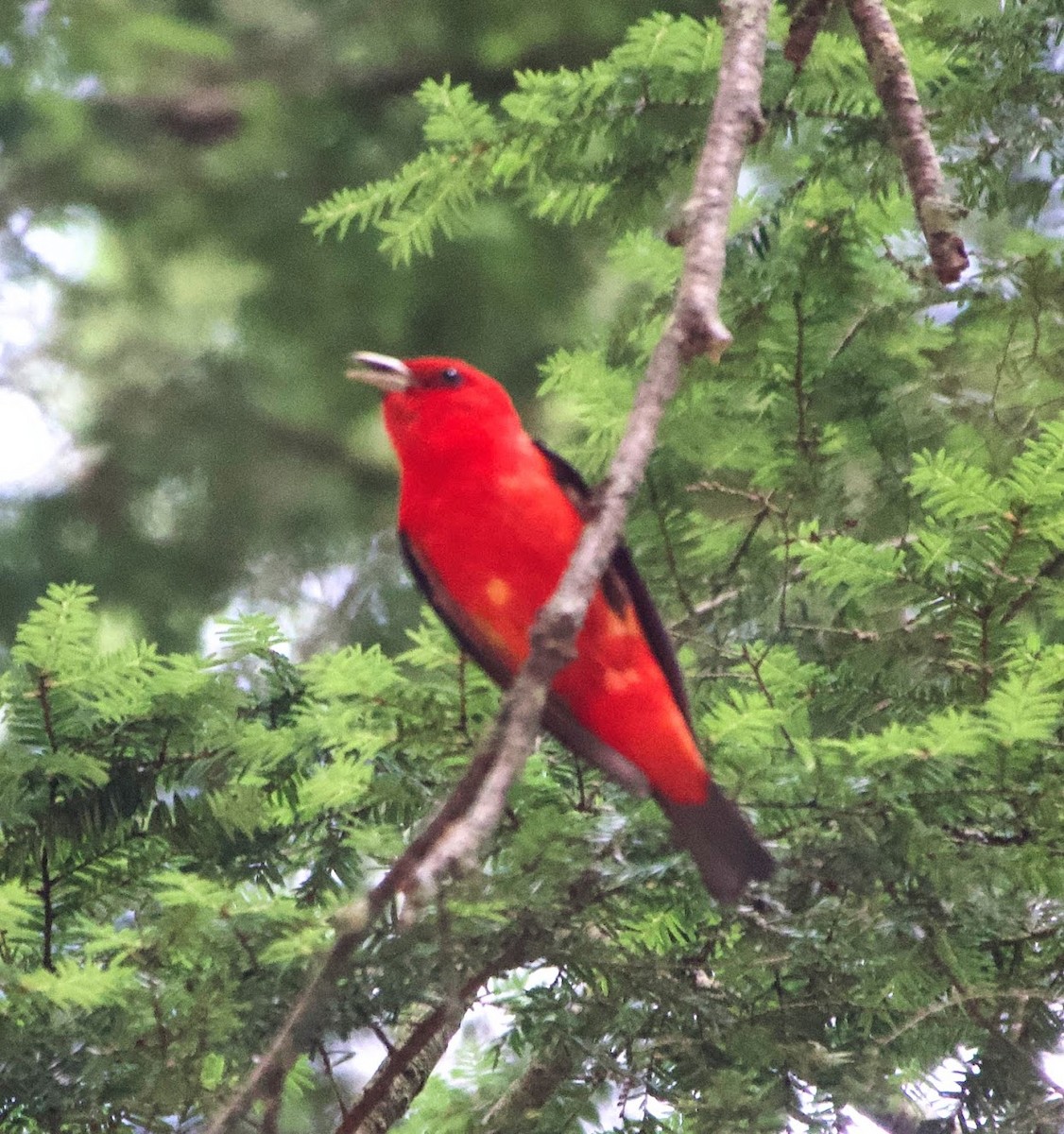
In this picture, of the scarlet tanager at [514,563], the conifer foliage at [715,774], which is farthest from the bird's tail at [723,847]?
the scarlet tanager at [514,563]

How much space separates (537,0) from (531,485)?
108 inches

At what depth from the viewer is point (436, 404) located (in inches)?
112

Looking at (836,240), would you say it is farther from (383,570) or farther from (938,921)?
(383,570)

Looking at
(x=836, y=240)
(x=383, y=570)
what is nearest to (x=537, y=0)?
(x=383, y=570)

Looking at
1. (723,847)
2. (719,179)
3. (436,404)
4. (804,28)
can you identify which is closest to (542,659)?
(723,847)

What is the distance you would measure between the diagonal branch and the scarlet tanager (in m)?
0.72

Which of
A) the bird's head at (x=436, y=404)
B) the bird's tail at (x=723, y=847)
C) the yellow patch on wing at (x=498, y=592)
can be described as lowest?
the bird's tail at (x=723, y=847)

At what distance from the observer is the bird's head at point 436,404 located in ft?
9.15

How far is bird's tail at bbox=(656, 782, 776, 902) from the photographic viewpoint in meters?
1.91

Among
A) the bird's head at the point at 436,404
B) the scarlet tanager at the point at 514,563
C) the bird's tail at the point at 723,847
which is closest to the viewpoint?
the bird's tail at the point at 723,847

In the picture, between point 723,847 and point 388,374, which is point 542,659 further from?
point 388,374

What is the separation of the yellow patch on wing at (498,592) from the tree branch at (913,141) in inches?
39.4

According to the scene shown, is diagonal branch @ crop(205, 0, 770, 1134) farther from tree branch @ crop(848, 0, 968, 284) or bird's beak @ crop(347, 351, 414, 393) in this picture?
bird's beak @ crop(347, 351, 414, 393)

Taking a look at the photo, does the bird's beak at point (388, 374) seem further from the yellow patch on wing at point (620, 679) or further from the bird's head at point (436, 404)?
the yellow patch on wing at point (620, 679)
